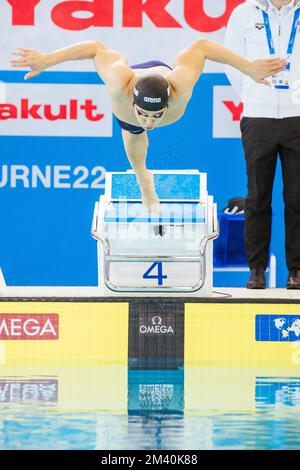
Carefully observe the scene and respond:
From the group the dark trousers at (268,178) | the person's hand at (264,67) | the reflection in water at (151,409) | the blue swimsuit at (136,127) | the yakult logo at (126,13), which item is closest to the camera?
the reflection in water at (151,409)

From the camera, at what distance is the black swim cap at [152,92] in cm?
542

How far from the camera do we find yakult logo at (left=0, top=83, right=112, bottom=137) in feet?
25.6

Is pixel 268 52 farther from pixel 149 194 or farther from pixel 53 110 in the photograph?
pixel 53 110

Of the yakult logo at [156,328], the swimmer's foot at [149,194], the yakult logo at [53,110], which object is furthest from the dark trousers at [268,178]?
the yakult logo at [53,110]

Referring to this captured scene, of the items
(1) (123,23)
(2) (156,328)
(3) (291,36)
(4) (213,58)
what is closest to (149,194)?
(2) (156,328)

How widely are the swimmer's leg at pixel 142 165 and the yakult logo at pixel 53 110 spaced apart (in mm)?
1616

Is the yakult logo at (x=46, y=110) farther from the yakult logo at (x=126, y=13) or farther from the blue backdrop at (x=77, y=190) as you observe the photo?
the yakult logo at (x=126, y=13)

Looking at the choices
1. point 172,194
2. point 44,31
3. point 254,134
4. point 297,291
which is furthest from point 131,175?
point 44,31

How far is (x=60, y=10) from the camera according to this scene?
7.79 metres

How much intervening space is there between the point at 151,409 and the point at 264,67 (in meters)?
1.80

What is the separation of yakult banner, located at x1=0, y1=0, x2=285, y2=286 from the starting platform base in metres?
1.66
